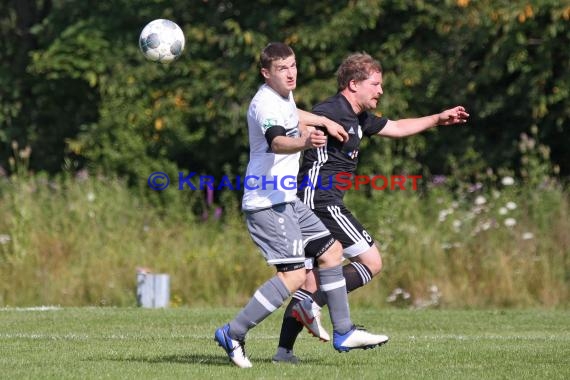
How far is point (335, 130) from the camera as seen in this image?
760cm

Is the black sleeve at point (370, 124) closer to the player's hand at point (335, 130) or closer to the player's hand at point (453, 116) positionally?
the player's hand at point (453, 116)

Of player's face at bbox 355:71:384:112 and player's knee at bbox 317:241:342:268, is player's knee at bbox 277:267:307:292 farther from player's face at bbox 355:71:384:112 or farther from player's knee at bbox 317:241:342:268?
player's face at bbox 355:71:384:112

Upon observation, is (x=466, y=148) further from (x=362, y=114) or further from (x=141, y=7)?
(x=362, y=114)

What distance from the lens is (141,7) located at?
20281mm

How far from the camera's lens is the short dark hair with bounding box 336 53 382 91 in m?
8.31

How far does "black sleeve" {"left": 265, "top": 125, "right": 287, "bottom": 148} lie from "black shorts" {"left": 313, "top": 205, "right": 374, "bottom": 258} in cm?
100

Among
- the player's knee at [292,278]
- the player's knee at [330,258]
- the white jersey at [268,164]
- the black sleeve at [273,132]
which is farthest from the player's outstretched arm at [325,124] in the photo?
the player's knee at [292,278]

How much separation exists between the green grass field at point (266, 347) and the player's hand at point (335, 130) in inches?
56.2

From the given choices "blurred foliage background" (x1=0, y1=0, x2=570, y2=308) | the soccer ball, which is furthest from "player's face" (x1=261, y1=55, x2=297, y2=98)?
"blurred foliage background" (x1=0, y1=0, x2=570, y2=308)

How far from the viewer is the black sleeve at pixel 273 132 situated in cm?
727

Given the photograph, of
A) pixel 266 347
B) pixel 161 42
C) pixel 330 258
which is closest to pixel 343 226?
pixel 330 258

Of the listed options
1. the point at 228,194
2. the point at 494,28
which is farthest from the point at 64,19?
the point at 494,28

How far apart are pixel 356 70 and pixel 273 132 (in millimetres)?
1283

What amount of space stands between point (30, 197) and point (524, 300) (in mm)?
6334
